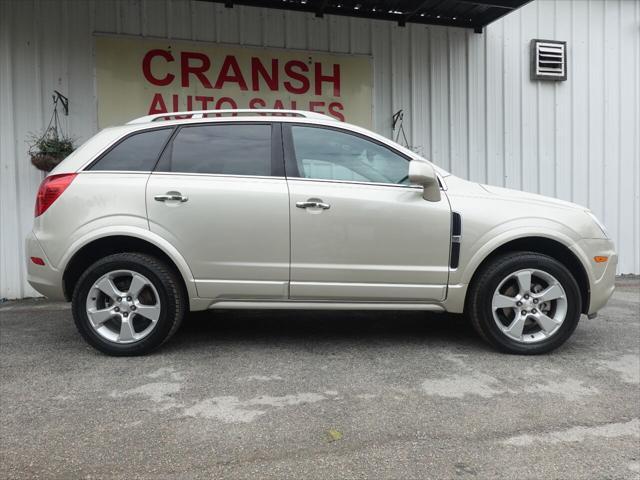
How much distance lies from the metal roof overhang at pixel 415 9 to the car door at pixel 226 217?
374 centimetres

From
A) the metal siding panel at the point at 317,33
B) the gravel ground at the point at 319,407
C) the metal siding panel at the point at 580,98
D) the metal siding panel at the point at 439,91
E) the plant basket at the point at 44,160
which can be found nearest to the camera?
the gravel ground at the point at 319,407

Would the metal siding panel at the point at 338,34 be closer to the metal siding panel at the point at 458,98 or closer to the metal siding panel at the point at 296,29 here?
the metal siding panel at the point at 296,29

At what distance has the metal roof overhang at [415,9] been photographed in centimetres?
649

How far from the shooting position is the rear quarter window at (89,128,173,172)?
143 inches

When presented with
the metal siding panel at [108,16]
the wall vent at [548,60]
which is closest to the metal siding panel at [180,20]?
the metal siding panel at [108,16]

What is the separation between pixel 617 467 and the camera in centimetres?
222

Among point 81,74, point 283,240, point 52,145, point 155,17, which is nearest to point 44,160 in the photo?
point 52,145

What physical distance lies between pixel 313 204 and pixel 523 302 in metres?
1.73

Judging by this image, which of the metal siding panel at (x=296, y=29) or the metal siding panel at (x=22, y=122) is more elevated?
the metal siding panel at (x=296, y=29)

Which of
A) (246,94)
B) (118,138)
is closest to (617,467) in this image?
(118,138)

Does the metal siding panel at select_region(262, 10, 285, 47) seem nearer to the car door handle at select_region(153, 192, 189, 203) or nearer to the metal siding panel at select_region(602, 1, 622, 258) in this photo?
the car door handle at select_region(153, 192, 189, 203)

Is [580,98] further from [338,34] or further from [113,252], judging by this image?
[113,252]

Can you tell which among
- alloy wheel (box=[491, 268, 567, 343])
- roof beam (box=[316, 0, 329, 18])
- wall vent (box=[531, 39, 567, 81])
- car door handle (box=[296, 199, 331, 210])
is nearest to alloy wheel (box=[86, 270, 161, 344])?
car door handle (box=[296, 199, 331, 210])

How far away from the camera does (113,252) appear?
12.2ft
